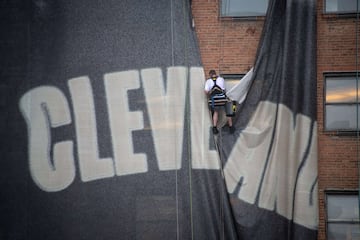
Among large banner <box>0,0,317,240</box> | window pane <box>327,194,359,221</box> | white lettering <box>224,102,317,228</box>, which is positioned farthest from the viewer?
window pane <box>327,194,359,221</box>

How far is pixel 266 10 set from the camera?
11547mm

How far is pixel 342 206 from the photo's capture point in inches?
443

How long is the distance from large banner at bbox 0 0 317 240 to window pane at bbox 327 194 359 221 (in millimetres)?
890

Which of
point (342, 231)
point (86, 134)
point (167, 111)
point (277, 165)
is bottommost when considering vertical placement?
point (342, 231)

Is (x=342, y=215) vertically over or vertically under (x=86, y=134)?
under

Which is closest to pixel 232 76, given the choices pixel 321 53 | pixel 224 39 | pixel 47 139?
pixel 224 39

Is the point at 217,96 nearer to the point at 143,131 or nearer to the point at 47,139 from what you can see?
the point at 143,131

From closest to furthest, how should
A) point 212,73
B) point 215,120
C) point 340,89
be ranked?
point 215,120
point 212,73
point 340,89

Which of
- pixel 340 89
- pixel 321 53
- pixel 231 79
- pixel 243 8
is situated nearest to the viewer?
pixel 321 53

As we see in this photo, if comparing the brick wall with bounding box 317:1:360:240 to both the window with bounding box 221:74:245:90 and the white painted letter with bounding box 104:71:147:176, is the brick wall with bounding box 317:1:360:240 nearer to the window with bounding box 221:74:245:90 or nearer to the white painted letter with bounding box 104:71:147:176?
the window with bounding box 221:74:245:90

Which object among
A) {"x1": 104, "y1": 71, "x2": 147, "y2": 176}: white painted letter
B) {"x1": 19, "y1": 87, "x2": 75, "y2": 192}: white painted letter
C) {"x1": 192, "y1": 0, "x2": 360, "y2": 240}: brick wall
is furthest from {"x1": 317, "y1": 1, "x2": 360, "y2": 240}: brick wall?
{"x1": 19, "y1": 87, "x2": 75, "y2": 192}: white painted letter

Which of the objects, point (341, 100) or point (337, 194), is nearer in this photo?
point (337, 194)

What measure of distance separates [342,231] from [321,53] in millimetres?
3711

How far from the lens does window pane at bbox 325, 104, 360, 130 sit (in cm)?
1146
